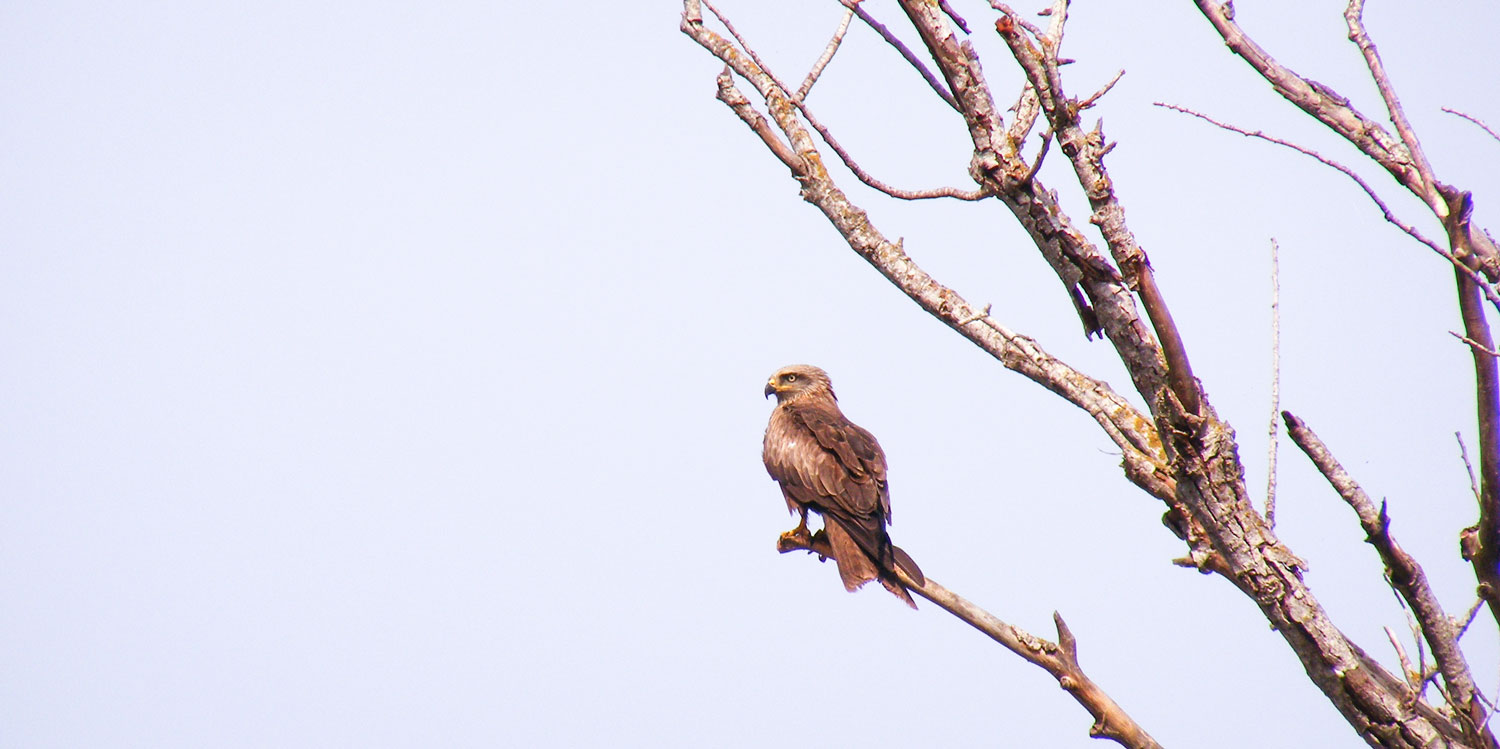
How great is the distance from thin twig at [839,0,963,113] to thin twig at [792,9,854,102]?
2.79 feet

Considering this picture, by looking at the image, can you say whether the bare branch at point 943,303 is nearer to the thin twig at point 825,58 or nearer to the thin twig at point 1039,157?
the thin twig at point 825,58

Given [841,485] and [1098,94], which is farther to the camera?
[841,485]

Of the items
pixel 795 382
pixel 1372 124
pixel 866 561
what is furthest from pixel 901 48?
pixel 795 382

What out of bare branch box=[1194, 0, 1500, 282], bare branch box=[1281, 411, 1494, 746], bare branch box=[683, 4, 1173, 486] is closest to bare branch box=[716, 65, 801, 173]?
bare branch box=[683, 4, 1173, 486]

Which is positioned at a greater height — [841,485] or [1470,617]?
[841,485]

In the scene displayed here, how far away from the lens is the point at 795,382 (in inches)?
480

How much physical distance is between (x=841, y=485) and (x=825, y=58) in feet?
12.4

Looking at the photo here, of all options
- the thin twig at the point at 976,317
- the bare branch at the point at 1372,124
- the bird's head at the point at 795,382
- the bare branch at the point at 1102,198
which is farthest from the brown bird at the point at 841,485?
the bare branch at the point at 1372,124

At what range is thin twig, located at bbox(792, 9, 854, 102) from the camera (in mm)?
6316

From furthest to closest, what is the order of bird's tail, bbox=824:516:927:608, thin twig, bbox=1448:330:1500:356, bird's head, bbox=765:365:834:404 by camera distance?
bird's head, bbox=765:365:834:404, bird's tail, bbox=824:516:927:608, thin twig, bbox=1448:330:1500:356

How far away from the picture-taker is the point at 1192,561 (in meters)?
4.95

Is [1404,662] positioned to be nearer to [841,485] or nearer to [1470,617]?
[1470,617]

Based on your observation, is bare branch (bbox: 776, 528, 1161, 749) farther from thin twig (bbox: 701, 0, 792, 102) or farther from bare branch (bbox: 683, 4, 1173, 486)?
thin twig (bbox: 701, 0, 792, 102)

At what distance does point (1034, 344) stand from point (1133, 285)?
117cm
